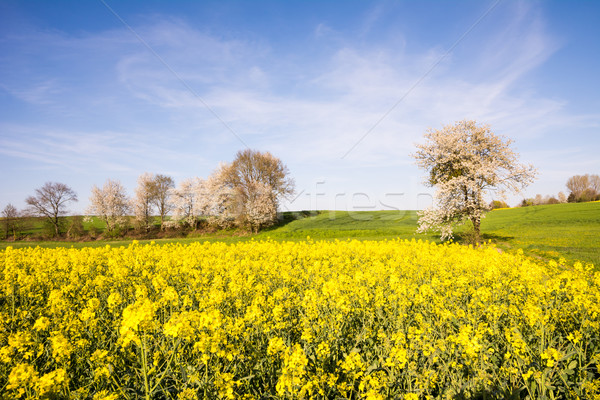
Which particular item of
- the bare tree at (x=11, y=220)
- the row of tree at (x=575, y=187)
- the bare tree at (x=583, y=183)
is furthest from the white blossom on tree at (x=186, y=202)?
the bare tree at (x=583, y=183)

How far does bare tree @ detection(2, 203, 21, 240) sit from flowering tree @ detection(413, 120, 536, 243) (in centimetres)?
6001

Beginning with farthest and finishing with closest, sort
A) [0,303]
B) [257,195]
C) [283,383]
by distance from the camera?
1. [257,195]
2. [0,303]
3. [283,383]

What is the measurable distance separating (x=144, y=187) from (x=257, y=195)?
2351 centimetres

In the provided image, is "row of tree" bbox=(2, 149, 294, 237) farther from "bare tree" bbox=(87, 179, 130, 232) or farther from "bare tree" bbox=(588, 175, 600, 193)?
"bare tree" bbox=(588, 175, 600, 193)

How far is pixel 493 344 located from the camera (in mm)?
4145

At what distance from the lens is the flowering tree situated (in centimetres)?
2069

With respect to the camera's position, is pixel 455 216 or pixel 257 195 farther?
pixel 257 195

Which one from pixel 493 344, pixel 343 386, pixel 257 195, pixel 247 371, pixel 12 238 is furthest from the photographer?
pixel 12 238

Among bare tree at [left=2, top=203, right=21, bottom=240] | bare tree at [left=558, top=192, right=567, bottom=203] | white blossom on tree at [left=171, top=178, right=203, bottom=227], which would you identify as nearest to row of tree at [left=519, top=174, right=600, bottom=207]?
bare tree at [left=558, top=192, right=567, bottom=203]

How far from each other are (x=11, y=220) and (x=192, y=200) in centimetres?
2875

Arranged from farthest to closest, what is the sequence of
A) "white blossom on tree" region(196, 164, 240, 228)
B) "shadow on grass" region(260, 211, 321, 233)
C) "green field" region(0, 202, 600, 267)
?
"shadow on grass" region(260, 211, 321, 233), "white blossom on tree" region(196, 164, 240, 228), "green field" region(0, 202, 600, 267)

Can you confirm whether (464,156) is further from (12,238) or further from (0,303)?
(12,238)

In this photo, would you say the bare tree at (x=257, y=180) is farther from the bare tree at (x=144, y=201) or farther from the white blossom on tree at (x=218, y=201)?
the bare tree at (x=144, y=201)

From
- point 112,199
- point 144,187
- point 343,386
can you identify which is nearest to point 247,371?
point 343,386
